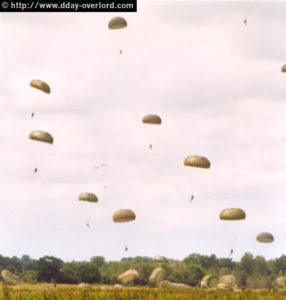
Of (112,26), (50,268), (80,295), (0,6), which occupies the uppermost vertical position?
(112,26)

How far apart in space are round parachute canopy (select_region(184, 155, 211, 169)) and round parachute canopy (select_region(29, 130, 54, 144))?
15707 mm

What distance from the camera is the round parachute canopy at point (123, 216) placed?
202 ft

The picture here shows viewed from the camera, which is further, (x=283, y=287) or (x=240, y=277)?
(x=240, y=277)

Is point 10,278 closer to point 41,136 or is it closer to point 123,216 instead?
point 123,216

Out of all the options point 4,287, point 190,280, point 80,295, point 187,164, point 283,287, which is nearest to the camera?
point 4,287

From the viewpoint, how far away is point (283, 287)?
66.7 m

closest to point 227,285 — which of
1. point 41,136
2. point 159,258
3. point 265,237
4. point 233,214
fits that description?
point 233,214

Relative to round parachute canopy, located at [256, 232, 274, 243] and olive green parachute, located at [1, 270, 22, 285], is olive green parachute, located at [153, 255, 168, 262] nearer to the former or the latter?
round parachute canopy, located at [256, 232, 274, 243]

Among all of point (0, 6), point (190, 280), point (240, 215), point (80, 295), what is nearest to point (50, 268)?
point (190, 280)

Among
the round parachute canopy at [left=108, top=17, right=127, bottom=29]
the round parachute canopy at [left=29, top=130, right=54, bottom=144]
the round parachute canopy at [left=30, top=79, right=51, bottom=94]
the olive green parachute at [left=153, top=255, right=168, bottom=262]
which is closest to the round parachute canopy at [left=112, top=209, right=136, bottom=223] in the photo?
the round parachute canopy at [left=29, top=130, right=54, bottom=144]

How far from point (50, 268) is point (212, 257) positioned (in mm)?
54641

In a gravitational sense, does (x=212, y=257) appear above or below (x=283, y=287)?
above

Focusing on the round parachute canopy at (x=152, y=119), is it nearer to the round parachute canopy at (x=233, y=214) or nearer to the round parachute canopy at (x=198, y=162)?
the round parachute canopy at (x=198, y=162)

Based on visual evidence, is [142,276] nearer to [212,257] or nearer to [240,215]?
[212,257]
